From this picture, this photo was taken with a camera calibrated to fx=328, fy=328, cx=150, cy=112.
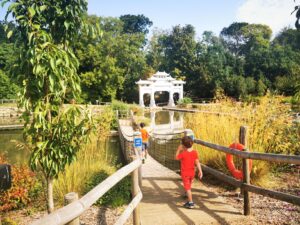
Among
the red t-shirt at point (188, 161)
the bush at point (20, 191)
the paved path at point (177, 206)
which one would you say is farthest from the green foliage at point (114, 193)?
the red t-shirt at point (188, 161)

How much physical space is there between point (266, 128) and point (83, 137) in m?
3.74

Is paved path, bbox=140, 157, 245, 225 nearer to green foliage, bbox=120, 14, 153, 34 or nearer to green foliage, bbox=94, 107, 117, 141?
green foliage, bbox=94, 107, 117, 141

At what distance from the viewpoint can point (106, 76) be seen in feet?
120

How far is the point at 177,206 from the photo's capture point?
464 cm

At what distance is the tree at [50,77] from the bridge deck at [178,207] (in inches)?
58.1

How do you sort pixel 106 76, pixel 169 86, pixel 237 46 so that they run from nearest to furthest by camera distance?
pixel 106 76 → pixel 169 86 → pixel 237 46

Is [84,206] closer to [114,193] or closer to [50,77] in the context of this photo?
[50,77]

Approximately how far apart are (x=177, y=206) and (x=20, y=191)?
2.66m

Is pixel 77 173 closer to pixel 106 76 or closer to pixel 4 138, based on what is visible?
pixel 4 138

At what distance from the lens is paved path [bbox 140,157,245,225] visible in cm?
409

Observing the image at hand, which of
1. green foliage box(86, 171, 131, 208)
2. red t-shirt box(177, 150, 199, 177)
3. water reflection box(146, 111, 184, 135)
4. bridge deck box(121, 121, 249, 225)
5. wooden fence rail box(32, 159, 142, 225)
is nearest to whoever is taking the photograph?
wooden fence rail box(32, 159, 142, 225)

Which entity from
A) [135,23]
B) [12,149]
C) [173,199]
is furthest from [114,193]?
[135,23]

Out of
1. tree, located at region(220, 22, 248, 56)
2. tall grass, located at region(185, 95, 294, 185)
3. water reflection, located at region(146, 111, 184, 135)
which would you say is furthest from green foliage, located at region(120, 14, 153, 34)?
tall grass, located at region(185, 95, 294, 185)

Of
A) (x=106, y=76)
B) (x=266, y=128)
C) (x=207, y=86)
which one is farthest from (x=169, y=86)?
(x=266, y=128)
